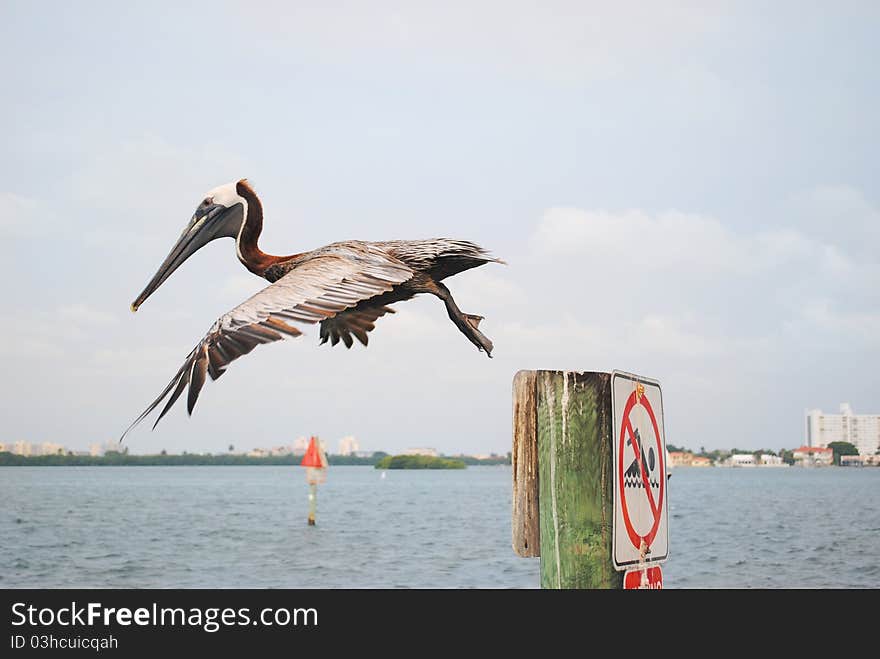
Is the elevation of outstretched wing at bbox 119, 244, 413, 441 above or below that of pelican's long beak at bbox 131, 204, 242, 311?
below

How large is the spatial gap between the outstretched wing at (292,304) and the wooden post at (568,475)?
1.05 metres

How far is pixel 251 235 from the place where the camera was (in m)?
→ 5.34

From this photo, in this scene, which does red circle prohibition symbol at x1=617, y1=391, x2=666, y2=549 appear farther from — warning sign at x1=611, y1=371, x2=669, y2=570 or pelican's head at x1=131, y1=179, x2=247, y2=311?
pelican's head at x1=131, y1=179, x2=247, y2=311

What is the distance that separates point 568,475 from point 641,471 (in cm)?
38

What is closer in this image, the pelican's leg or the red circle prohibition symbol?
the red circle prohibition symbol

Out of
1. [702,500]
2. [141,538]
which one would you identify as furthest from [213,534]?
[702,500]

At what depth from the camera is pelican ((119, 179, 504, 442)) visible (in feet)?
14.1

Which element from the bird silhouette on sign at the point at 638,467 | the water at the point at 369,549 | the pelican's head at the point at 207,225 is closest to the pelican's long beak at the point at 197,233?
the pelican's head at the point at 207,225

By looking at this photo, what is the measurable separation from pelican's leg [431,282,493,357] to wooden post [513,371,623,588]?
107 cm

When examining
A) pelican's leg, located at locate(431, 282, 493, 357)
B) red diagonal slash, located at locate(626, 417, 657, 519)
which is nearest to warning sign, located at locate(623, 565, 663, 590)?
red diagonal slash, located at locate(626, 417, 657, 519)

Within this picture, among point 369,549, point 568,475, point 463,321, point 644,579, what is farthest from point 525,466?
point 369,549

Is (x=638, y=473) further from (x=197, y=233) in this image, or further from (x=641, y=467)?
(x=197, y=233)

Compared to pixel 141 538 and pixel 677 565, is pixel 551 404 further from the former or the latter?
pixel 141 538

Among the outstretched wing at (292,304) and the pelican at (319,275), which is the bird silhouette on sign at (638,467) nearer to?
the pelican at (319,275)
